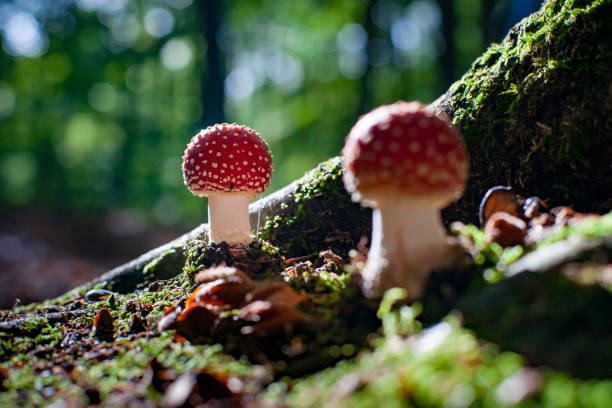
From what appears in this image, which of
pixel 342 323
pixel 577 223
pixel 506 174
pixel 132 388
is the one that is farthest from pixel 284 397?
pixel 506 174

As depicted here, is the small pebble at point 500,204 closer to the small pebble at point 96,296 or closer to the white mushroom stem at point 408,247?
the white mushroom stem at point 408,247

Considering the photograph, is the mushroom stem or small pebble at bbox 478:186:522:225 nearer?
Result: small pebble at bbox 478:186:522:225

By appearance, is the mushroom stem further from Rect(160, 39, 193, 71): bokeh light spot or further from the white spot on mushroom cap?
Rect(160, 39, 193, 71): bokeh light spot

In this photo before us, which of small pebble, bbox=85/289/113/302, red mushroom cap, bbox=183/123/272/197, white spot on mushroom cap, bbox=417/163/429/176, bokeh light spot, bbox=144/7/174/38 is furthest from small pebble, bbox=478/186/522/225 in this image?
bokeh light spot, bbox=144/7/174/38

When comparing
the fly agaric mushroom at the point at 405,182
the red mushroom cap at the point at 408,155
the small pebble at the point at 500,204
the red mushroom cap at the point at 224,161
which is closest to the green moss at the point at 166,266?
the red mushroom cap at the point at 224,161

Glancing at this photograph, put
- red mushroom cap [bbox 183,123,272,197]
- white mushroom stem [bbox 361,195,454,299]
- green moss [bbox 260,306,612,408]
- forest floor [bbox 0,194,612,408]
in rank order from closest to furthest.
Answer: green moss [bbox 260,306,612,408], forest floor [bbox 0,194,612,408], white mushroom stem [bbox 361,195,454,299], red mushroom cap [bbox 183,123,272,197]

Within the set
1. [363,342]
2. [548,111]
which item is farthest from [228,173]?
[548,111]
